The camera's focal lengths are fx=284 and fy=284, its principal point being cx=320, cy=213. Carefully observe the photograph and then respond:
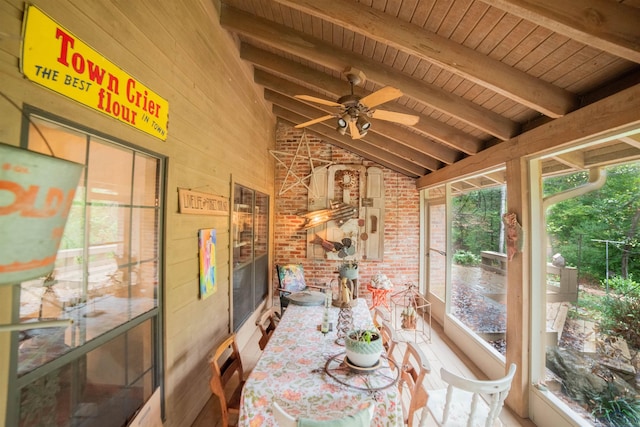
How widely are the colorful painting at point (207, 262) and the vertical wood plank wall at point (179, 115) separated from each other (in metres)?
0.07

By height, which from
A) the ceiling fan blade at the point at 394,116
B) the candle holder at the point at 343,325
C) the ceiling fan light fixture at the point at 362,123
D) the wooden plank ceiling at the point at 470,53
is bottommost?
the candle holder at the point at 343,325

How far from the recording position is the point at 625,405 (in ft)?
6.04

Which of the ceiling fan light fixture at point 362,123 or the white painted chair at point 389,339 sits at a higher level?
the ceiling fan light fixture at point 362,123

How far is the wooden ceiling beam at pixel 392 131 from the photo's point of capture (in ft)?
12.4

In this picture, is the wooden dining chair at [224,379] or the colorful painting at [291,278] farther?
the colorful painting at [291,278]

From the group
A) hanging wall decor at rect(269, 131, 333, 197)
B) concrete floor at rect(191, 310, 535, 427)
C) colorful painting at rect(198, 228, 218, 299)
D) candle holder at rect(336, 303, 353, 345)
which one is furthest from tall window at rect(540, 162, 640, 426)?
hanging wall decor at rect(269, 131, 333, 197)

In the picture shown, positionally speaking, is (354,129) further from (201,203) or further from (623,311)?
(623,311)

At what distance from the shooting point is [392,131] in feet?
12.4

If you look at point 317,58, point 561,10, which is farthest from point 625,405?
point 317,58

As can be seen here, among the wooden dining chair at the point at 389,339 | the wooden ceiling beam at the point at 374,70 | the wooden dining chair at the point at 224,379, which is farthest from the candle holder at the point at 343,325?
the wooden ceiling beam at the point at 374,70

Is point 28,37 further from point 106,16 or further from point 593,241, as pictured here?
point 593,241

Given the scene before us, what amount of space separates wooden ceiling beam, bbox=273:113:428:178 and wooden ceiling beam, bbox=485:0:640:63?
360 centimetres

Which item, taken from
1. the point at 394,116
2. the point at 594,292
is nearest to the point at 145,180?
the point at 394,116

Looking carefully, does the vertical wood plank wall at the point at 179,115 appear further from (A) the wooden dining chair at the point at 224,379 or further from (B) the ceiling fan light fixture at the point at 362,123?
(B) the ceiling fan light fixture at the point at 362,123
